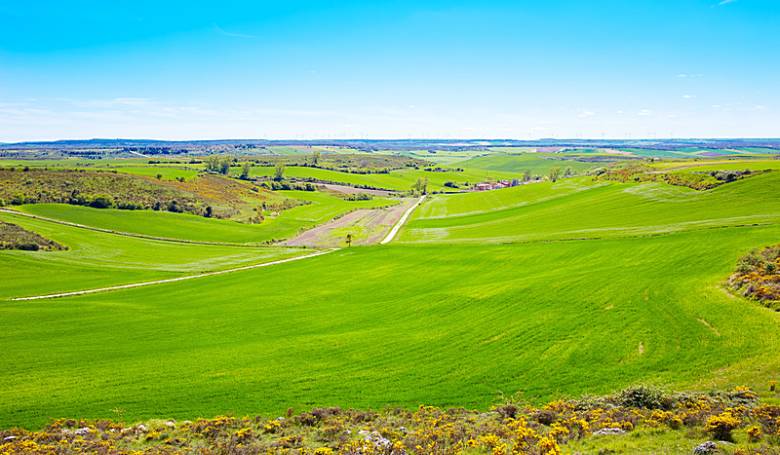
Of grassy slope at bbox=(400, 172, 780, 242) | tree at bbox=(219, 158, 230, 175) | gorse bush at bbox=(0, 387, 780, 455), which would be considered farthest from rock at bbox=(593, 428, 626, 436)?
tree at bbox=(219, 158, 230, 175)

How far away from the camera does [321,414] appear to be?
19875mm

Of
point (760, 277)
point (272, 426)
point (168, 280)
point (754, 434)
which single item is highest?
point (760, 277)

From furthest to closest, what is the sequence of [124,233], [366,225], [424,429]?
1. [366,225]
2. [124,233]
3. [424,429]

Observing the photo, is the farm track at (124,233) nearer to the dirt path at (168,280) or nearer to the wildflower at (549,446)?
the dirt path at (168,280)

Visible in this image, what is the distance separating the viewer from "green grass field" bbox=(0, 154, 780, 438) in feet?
74.0

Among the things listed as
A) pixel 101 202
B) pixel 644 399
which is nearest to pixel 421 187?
pixel 101 202

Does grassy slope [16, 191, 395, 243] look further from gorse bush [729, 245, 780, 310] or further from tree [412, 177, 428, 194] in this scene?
tree [412, 177, 428, 194]

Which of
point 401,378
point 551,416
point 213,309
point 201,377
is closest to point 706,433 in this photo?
point 551,416

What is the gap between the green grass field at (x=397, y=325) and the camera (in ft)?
74.0

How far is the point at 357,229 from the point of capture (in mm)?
89938

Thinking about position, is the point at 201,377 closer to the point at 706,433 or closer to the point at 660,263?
the point at 706,433

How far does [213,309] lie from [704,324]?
1380 inches

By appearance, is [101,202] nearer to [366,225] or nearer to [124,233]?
[124,233]

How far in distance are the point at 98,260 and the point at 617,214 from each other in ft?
247
